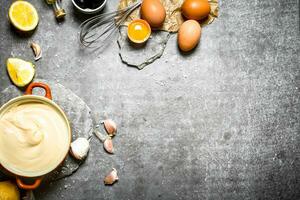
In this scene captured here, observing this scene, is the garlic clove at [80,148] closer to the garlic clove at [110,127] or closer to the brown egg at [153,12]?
the garlic clove at [110,127]

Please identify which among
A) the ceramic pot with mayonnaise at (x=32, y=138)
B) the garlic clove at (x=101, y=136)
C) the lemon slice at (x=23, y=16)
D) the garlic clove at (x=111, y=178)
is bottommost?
the garlic clove at (x=111, y=178)

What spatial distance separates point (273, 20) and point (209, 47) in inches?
8.5

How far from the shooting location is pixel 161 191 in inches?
50.4

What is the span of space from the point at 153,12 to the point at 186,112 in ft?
0.99

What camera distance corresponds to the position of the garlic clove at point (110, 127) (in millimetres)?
1269

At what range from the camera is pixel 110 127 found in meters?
→ 1.27

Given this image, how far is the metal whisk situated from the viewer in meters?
1.30

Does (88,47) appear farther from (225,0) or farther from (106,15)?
(225,0)

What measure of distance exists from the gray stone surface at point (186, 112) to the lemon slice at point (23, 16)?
0.10 feet

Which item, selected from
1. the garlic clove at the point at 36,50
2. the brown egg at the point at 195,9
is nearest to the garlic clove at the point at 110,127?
the garlic clove at the point at 36,50

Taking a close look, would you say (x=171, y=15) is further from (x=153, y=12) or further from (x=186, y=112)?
(x=186, y=112)

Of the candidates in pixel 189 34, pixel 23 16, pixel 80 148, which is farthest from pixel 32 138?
pixel 189 34

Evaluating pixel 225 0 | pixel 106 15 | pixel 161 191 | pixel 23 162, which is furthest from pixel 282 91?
pixel 23 162

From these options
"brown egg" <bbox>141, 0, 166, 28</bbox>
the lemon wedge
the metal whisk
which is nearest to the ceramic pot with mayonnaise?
the lemon wedge
